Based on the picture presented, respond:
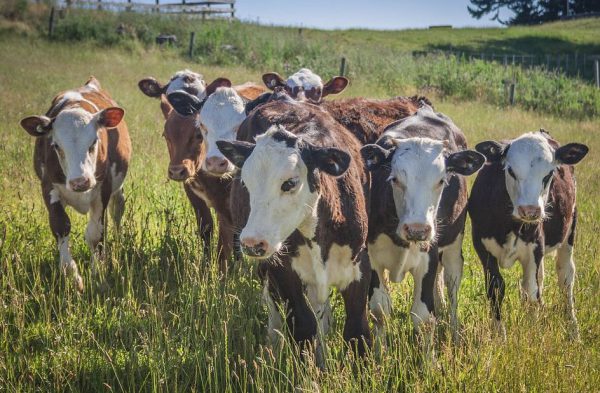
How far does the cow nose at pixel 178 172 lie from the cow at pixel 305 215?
1200mm

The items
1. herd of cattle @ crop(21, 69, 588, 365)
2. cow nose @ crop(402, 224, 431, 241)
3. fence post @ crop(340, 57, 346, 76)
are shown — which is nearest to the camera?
herd of cattle @ crop(21, 69, 588, 365)

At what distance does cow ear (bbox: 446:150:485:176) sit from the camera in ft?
16.2

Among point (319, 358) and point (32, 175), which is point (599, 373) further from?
point (32, 175)

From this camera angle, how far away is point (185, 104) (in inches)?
275

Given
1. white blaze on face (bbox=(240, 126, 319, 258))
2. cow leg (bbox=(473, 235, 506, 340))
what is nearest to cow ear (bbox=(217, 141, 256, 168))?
white blaze on face (bbox=(240, 126, 319, 258))

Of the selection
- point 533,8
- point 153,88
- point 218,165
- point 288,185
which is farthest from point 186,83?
point 533,8

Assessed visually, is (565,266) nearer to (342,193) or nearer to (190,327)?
(342,193)

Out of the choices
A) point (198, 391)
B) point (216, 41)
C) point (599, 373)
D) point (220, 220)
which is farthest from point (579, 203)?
point (216, 41)

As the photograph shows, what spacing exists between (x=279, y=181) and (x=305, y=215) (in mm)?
330

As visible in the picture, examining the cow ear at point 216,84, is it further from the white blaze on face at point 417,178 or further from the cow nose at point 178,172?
the white blaze on face at point 417,178

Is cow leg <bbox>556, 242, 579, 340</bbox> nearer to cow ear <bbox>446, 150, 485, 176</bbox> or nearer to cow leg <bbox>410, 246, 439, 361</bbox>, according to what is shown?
cow leg <bbox>410, 246, 439, 361</bbox>

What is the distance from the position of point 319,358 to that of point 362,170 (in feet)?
4.44

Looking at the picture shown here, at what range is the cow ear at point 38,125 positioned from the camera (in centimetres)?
636

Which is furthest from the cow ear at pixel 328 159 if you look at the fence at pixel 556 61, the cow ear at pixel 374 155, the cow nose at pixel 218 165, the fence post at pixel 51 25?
the fence post at pixel 51 25
